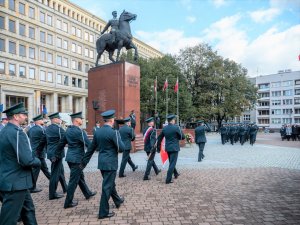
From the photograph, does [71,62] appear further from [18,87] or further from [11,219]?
[11,219]

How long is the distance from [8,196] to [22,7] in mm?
51833

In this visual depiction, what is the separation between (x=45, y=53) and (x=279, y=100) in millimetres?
73299

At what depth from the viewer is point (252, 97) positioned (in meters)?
57.6

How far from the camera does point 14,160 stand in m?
4.04

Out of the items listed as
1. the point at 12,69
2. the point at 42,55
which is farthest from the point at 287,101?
the point at 12,69

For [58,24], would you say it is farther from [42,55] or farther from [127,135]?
[127,135]

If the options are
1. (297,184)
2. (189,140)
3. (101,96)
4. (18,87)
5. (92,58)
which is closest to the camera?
(297,184)

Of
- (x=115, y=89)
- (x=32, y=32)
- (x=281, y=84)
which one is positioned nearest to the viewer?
(x=115, y=89)

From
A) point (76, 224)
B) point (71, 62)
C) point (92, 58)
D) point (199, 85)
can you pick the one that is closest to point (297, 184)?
point (76, 224)

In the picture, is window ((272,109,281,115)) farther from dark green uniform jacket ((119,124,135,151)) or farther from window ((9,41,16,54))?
dark green uniform jacket ((119,124,135,151))

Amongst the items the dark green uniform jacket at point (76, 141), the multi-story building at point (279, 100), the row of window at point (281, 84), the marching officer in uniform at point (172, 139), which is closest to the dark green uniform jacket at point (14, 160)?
the dark green uniform jacket at point (76, 141)

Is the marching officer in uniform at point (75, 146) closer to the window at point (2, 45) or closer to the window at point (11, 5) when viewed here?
Result: the window at point (2, 45)

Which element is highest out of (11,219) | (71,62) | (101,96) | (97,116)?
(71,62)

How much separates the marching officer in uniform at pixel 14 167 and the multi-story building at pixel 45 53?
36.8m
